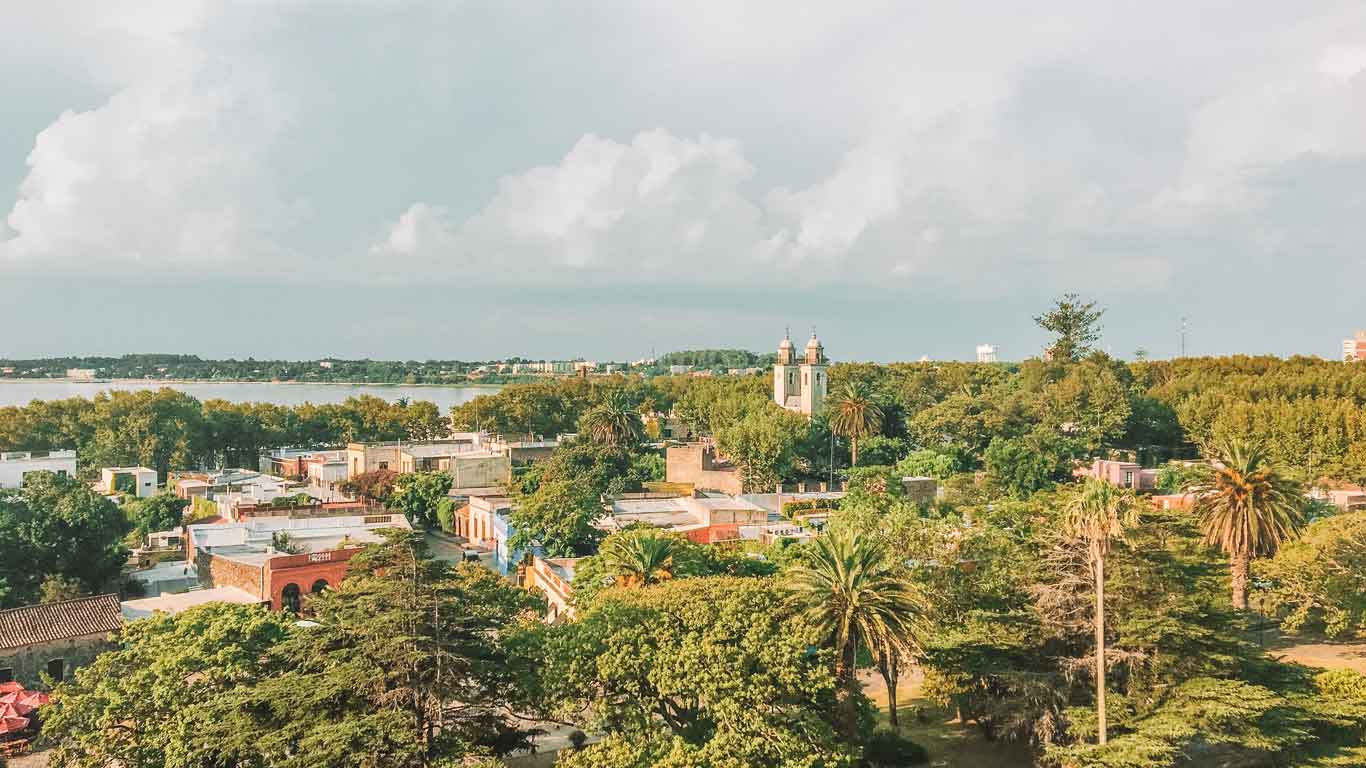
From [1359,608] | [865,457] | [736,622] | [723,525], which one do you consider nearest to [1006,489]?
[865,457]

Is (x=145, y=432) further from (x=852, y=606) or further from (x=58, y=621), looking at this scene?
(x=852, y=606)

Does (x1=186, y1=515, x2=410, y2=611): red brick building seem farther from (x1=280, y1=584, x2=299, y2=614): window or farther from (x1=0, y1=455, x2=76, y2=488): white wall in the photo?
(x1=0, y1=455, x2=76, y2=488): white wall

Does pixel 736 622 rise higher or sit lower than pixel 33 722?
higher

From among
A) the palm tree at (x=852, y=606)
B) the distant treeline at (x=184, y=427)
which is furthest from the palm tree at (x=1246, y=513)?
the distant treeline at (x=184, y=427)

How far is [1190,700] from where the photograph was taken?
A: 17.4m

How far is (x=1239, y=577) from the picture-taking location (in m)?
26.3

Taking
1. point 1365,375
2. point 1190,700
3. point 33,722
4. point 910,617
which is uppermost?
point 1365,375

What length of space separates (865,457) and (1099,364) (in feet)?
64.9

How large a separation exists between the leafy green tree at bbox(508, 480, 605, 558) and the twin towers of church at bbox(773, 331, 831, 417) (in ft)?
110

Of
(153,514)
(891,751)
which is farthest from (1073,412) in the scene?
(153,514)

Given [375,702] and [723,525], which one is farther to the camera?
[723,525]

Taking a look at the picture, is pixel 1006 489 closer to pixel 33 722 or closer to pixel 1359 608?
pixel 1359 608

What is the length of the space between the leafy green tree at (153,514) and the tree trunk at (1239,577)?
44.4 m

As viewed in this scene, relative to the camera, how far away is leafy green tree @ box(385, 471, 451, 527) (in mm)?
48062
